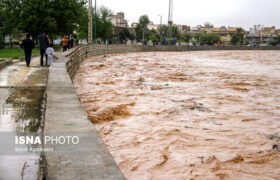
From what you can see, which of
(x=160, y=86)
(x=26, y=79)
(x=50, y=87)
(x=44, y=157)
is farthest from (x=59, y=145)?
(x=160, y=86)

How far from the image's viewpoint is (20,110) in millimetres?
6852

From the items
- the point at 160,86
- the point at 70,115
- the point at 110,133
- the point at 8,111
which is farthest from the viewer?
the point at 160,86

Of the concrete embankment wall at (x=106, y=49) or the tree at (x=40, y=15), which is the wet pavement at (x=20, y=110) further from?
the tree at (x=40, y=15)

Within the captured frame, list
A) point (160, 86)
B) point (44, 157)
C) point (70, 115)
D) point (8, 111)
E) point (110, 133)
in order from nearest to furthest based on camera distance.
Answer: point (44, 157), point (70, 115), point (8, 111), point (110, 133), point (160, 86)

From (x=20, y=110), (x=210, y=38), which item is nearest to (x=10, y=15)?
(x=20, y=110)

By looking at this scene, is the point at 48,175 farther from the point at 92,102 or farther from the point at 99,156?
the point at 92,102

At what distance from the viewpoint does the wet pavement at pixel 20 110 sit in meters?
3.93

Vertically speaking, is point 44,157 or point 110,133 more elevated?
point 44,157

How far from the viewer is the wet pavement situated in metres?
3.93

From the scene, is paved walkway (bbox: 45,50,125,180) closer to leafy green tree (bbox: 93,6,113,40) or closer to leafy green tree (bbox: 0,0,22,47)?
leafy green tree (bbox: 0,0,22,47)

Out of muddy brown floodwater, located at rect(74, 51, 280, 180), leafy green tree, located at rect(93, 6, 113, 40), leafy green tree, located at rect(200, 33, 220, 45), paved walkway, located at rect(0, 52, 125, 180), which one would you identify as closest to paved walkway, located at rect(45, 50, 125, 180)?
paved walkway, located at rect(0, 52, 125, 180)

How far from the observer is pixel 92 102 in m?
10.9

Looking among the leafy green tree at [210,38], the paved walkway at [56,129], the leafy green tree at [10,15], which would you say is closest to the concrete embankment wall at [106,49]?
the paved walkway at [56,129]

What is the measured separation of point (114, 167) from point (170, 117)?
19.2ft
